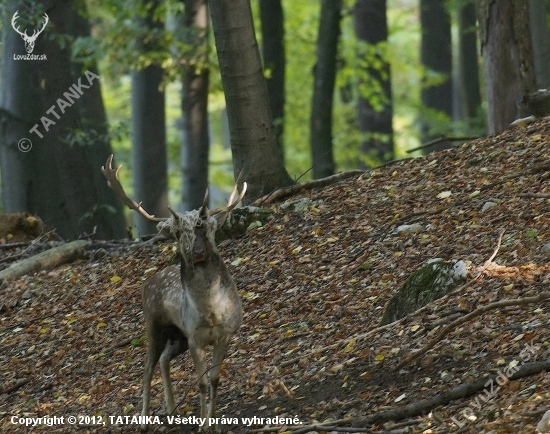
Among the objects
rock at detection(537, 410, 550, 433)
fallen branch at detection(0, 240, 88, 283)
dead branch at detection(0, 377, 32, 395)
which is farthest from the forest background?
rock at detection(537, 410, 550, 433)

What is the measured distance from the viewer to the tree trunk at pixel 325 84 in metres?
19.3

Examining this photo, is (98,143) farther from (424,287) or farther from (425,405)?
(425,405)

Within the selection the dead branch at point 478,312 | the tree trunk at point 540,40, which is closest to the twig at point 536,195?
the dead branch at point 478,312

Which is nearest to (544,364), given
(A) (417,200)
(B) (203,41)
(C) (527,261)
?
(C) (527,261)

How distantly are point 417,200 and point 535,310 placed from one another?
357 cm

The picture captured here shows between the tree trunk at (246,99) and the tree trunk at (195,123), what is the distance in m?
6.27

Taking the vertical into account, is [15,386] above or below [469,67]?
below

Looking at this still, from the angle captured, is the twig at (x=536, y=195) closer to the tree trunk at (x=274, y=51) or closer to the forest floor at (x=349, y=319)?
the forest floor at (x=349, y=319)

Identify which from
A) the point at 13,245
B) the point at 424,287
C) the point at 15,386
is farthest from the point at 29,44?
the point at 424,287

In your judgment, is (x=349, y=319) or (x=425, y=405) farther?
(x=349, y=319)

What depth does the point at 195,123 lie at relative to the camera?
65.2 feet

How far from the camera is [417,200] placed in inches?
441

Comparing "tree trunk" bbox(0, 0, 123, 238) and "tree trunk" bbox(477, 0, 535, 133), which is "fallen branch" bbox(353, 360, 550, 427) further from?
"tree trunk" bbox(0, 0, 123, 238)

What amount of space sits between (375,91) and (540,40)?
7658 mm
